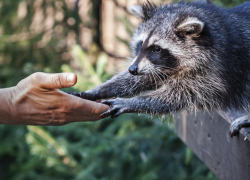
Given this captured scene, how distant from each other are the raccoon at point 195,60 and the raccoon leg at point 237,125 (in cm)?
35

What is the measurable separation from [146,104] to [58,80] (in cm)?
85

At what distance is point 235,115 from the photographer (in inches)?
115

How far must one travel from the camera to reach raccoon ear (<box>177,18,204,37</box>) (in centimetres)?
276

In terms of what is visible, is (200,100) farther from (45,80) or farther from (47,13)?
(47,13)

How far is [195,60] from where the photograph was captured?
113 inches

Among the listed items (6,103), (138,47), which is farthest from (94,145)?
(6,103)

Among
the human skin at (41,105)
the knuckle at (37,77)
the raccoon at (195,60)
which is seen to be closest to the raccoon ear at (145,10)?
the raccoon at (195,60)

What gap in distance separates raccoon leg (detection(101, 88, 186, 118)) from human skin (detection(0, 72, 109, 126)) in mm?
251


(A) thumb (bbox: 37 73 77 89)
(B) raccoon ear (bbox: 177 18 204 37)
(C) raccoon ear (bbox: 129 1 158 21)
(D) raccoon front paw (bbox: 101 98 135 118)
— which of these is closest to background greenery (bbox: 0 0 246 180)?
(D) raccoon front paw (bbox: 101 98 135 118)

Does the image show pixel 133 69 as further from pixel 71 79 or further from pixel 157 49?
pixel 71 79

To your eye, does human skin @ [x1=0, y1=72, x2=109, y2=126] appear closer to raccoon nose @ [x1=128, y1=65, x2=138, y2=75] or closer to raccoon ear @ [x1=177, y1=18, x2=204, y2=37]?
raccoon nose @ [x1=128, y1=65, x2=138, y2=75]

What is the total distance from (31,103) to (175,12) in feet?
4.36

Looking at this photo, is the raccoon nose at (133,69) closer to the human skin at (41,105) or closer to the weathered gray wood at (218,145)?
the human skin at (41,105)

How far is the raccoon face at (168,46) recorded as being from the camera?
9.42 feet
